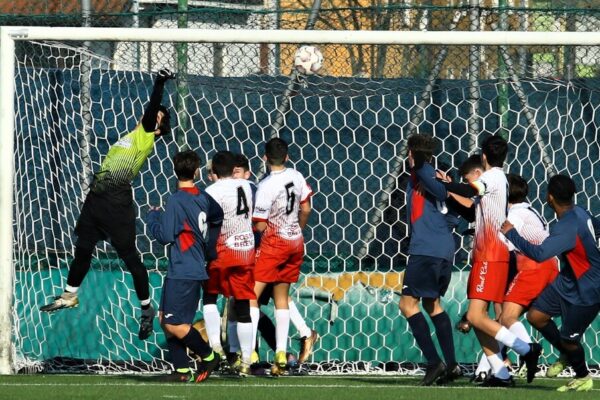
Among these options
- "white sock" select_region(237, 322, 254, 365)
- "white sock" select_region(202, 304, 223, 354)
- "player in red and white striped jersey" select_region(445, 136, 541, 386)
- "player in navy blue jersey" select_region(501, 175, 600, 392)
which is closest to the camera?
"player in navy blue jersey" select_region(501, 175, 600, 392)

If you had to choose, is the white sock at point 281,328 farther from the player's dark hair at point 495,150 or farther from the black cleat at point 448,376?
the player's dark hair at point 495,150

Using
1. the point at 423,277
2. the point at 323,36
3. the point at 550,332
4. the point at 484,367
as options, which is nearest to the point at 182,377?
the point at 423,277

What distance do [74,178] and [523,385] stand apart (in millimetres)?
4108

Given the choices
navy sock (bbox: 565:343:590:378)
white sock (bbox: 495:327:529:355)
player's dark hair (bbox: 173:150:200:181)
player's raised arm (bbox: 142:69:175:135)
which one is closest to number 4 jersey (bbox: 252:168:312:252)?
player's raised arm (bbox: 142:69:175:135)

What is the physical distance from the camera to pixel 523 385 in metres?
9.41

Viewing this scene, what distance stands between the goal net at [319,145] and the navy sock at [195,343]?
1.87 meters

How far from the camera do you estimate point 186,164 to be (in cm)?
930

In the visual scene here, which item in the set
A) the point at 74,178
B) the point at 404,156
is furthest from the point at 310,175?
the point at 74,178

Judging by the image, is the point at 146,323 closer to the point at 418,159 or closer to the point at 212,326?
the point at 212,326

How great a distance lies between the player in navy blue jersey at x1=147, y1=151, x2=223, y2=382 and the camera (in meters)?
9.23

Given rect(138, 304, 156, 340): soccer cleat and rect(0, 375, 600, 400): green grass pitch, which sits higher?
rect(138, 304, 156, 340): soccer cleat

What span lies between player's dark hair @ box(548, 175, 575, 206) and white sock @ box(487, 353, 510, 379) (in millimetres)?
1176

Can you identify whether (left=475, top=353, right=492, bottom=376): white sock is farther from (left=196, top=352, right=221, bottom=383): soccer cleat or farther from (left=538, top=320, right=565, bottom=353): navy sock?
(left=196, top=352, right=221, bottom=383): soccer cleat

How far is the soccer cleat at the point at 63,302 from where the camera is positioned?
1003cm
